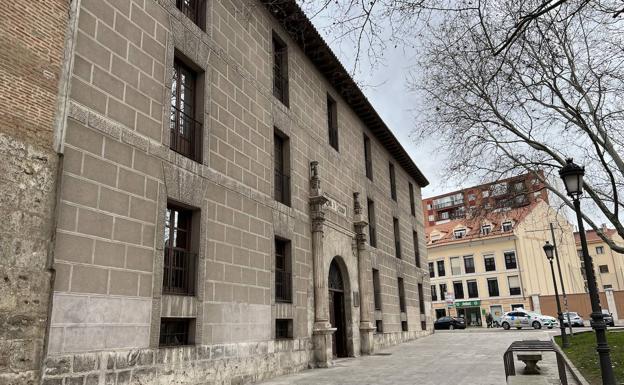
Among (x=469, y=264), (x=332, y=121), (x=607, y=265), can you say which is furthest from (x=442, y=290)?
(x=332, y=121)

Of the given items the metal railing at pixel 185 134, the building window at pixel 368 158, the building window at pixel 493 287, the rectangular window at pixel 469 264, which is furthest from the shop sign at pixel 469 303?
the metal railing at pixel 185 134

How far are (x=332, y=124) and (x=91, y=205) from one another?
12105 millimetres

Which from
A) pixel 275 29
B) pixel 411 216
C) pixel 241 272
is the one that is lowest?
pixel 241 272

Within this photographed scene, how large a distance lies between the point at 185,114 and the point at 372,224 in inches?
486

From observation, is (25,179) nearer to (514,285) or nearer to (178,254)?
(178,254)

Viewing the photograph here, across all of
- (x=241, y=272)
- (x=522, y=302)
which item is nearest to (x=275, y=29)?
(x=241, y=272)

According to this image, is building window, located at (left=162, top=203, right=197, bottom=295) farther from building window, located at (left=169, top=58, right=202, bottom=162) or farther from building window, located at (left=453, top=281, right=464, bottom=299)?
building window, located at (left=453, top=281, right=464, bottom=299)

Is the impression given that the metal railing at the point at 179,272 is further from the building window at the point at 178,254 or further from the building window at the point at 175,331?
the building window at the point at 175,331

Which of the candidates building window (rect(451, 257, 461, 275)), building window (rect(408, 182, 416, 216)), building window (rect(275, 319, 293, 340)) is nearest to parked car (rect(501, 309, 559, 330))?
building window (rect(408, 182, 416, 216))

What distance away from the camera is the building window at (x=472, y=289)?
1993 inches

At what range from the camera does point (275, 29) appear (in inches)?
557

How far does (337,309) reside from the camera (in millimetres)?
16438

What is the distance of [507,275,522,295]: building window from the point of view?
1881 inches

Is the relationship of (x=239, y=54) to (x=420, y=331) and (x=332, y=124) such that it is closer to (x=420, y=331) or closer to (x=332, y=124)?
(x=332, y=124)
